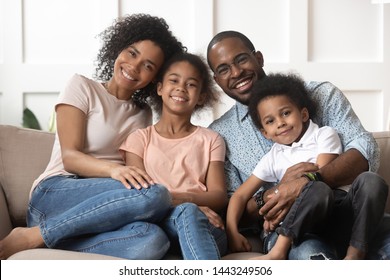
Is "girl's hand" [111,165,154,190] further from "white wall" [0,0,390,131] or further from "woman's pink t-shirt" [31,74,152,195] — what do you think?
"white wall" [0,0,390,131]

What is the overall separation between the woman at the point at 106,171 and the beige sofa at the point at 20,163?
10 cm

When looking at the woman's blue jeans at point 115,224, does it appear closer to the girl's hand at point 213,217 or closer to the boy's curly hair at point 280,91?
the girl's hand at point 213,217

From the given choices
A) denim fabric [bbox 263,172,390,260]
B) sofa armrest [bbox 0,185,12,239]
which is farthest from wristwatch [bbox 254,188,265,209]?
sofa armrest [bbox 0,185,12,239]

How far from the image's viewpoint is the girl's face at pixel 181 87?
1432 mm

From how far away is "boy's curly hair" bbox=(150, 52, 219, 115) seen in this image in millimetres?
1475

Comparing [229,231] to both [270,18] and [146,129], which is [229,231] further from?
[270,18]

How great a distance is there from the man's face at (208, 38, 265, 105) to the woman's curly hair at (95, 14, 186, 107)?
111 mm

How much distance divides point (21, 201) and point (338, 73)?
117 cm

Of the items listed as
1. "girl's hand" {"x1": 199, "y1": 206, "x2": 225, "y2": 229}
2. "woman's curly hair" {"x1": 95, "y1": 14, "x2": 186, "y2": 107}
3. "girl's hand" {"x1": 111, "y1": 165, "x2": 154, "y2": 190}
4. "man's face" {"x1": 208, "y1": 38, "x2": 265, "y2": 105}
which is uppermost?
"woman's curly hair" {"x1": 95, "y1": 14, "x2": 186, "y2": 107}

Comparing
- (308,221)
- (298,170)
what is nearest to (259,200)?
(298,170)

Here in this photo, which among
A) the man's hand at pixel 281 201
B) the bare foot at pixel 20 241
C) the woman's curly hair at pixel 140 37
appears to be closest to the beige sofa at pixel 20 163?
the bare foot at pixel 20 241

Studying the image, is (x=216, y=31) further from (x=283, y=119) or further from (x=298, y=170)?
(x=298, y=170)

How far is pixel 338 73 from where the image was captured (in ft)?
6.75
